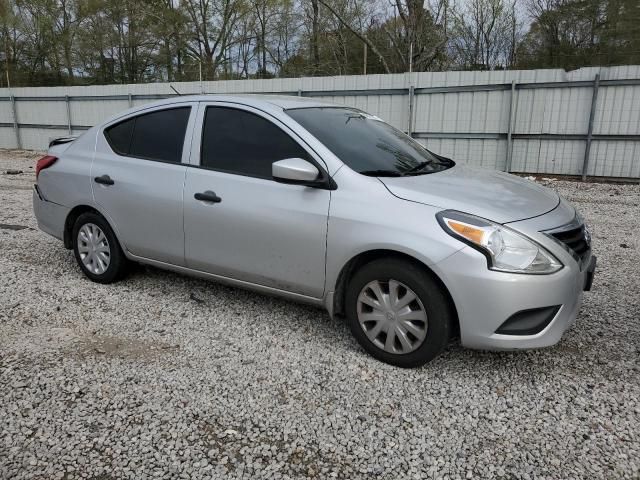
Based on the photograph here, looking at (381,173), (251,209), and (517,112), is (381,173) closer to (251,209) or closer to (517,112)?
(251,209)

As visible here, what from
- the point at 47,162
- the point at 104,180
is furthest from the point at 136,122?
the point at 47,162

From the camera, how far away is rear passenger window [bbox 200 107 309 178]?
134 inches

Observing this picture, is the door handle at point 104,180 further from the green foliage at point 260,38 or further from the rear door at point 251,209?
the green foliage at point 260,38

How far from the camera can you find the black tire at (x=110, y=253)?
14.1 feet

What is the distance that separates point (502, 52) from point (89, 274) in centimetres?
1584

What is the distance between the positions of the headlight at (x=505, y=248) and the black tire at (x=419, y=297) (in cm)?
32

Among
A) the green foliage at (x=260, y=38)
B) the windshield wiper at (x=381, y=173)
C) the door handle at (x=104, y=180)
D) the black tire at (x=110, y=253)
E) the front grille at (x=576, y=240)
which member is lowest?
the black tire at (x=110, y=253)

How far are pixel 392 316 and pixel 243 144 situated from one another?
1618 millimetres

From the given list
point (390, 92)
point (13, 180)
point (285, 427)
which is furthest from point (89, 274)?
point (390, 92)

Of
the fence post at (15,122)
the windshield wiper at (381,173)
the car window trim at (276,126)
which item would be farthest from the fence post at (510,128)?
the fence post at (15,122)

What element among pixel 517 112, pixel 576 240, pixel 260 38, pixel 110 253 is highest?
pixel 260 38

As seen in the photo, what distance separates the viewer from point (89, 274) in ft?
14.9

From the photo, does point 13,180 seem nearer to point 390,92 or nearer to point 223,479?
point 390,92

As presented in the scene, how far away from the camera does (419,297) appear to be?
9.38 feet
